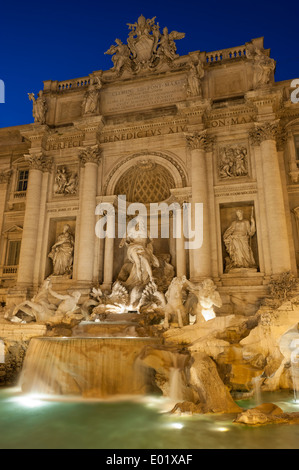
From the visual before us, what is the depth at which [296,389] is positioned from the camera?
9.01 metres

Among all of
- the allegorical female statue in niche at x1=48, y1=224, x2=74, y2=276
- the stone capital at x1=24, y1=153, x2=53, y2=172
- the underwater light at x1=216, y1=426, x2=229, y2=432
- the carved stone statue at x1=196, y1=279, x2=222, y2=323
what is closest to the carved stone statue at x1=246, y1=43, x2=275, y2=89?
the carved stone statue at x1=196, y1=279, x2=222, y2=323

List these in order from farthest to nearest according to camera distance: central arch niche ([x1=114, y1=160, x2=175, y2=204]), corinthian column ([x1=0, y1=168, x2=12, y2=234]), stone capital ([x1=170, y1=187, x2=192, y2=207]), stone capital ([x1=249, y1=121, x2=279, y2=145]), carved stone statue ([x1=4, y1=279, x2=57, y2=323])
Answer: corinthian column ([x1=0, y1=168, x2=12, y2=234])
central arch niche ([x1=114, y1=160, x2=175, y2=204])
stone capital ([x1=170, y1=187, x2=192, y2=207])
stone capital ([x1=249, y1=121, x2=279, y2=145])
carved stone statue ([x1=4, y1=279, x2=57, y2=323])

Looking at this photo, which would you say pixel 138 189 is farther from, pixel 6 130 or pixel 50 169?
pixel 6 130

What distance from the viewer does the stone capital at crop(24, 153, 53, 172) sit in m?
18.6

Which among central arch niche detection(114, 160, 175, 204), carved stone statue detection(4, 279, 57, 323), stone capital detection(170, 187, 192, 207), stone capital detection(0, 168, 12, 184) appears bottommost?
carved stone statue detection(4, 279, 57, 323)

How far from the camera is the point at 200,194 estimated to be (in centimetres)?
1562

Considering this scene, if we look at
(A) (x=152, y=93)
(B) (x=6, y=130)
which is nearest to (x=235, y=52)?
(A) (x=152, y=93)

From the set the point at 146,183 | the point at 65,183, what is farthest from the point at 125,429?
the point at 65,183

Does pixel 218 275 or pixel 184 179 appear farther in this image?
pixel 184 179

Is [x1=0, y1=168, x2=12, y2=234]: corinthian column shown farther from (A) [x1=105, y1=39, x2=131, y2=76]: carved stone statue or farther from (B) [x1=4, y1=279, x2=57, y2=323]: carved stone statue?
(B) [x1=4, y1=279, x2=57, y2=323]: carved stone statue

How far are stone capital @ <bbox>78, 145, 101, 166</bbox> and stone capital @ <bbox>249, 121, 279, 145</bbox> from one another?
779 centimetres

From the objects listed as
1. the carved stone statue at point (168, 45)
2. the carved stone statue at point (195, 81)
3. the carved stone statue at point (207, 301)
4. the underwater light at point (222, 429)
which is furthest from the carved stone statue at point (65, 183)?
the underwater light at point (222, 429)

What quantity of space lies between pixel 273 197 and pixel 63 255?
34.2 ft

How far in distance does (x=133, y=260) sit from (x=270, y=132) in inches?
333
